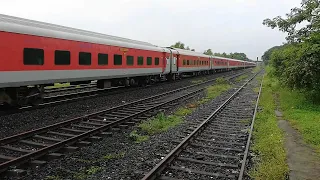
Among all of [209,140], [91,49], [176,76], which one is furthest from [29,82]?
[176,76]

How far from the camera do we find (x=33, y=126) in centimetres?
927

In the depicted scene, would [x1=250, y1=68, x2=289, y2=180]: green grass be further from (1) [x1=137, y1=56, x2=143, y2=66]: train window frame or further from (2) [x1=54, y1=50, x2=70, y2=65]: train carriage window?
(1) [x1=137, y1=56, x2=143, y2=66]: train window frame

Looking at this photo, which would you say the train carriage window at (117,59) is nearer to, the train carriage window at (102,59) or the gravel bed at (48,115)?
the train carriage window at (102,59)

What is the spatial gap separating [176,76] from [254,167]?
25099 millimetres

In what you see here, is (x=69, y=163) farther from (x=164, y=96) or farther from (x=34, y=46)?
(x=164, y=96)

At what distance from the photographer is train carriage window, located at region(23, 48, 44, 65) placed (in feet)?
35.2

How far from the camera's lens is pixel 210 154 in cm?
702

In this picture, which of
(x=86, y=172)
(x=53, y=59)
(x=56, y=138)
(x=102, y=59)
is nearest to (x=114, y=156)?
(x=86, y=172)

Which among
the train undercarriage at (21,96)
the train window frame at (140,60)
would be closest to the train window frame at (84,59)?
the train undercarriage at (21,96)

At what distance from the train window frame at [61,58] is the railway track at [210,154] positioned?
235 inches

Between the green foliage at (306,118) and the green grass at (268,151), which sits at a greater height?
the green foliage at (306,118)

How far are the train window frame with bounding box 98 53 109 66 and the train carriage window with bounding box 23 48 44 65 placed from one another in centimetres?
426

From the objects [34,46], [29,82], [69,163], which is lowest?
[69,163]

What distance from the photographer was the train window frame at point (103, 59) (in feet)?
51.1
